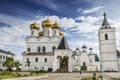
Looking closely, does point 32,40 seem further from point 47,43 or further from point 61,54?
point 61,54

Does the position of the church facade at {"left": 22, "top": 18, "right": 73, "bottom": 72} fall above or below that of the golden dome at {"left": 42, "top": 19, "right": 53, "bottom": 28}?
below

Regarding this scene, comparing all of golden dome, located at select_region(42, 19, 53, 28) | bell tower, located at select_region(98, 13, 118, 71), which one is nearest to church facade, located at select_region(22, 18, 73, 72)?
golden dome, located at select_region(42, 19, 53, 28)

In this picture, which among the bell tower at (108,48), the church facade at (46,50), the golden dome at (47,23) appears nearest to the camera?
the church facade at (46,50)

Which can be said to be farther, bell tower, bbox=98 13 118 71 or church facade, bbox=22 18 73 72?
bell tower, bbox=98 13 118 71

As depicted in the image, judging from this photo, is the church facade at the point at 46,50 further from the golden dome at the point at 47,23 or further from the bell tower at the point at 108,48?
the bell tower at the point at 108,48

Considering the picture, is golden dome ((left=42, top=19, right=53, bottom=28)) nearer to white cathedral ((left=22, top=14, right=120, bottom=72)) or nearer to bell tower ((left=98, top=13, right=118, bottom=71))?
white cathedral ((left=22, top=14, right=120, bottom=72))

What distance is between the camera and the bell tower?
2005 inches

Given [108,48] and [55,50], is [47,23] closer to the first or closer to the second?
[55,50]

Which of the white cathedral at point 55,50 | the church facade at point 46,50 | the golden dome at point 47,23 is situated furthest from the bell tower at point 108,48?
the golden dome at point 47,23

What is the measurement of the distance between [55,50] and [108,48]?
16262 mm

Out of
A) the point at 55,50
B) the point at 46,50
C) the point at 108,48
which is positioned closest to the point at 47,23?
the point at 46,50

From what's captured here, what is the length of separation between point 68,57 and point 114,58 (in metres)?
13.9

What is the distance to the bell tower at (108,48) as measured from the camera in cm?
5094

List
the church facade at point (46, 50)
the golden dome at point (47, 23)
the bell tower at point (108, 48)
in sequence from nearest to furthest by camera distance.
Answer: the church facade at point (46, 50)
the bell tower at point (108, 48)
the golden dome at point (47, 23)
